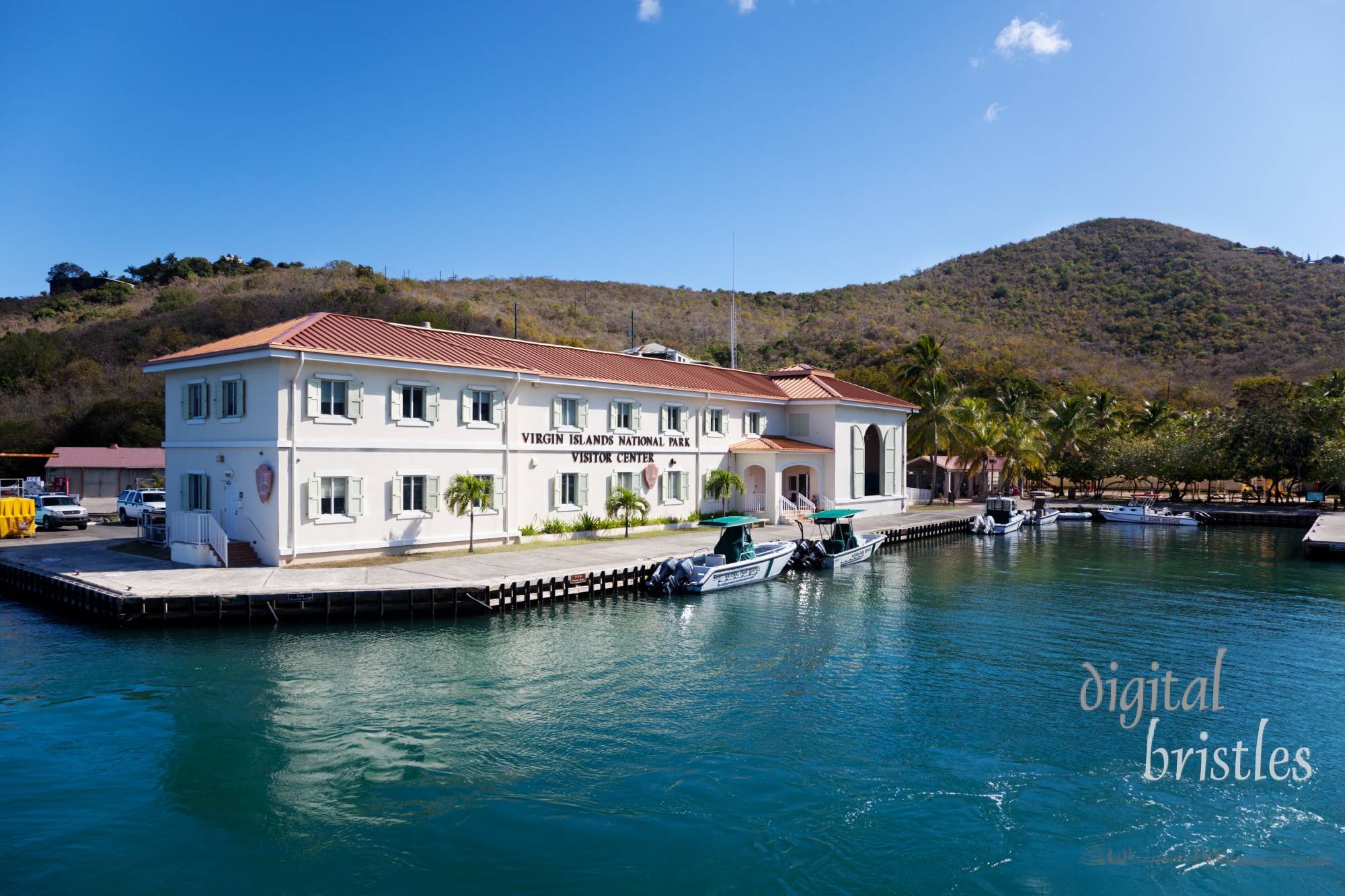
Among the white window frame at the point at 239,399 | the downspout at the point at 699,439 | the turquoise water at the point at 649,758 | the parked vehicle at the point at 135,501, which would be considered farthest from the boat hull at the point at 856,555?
the parked vehicle at the point at 135,501

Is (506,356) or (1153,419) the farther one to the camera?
(1153,419)

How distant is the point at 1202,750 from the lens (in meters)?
14.9

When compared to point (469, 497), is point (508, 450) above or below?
above

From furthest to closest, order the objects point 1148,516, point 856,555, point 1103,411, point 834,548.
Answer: point 1103,411 < point 1148,516 < point 856,555 < point 834,548

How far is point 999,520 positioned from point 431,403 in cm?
3597

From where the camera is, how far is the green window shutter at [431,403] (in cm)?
3023

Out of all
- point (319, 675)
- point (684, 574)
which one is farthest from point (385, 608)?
point (684, 574)

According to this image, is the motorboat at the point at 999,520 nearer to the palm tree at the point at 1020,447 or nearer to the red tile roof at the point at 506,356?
the red tile roof at the point at 506,356

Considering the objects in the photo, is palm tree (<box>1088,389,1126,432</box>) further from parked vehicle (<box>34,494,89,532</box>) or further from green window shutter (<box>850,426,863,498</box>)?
parked vehicle (<box>34,494,89,532</box>)

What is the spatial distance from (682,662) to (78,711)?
1223 cm

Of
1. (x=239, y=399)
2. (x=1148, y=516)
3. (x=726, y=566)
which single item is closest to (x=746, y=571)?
(x=726, y=566)

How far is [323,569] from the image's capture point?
86.2 ft

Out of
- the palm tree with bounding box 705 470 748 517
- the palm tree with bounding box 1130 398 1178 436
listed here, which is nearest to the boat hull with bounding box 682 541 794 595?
the palm tree with bounding box 705 470 748 517

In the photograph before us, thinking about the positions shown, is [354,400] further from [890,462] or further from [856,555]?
[890,462]
